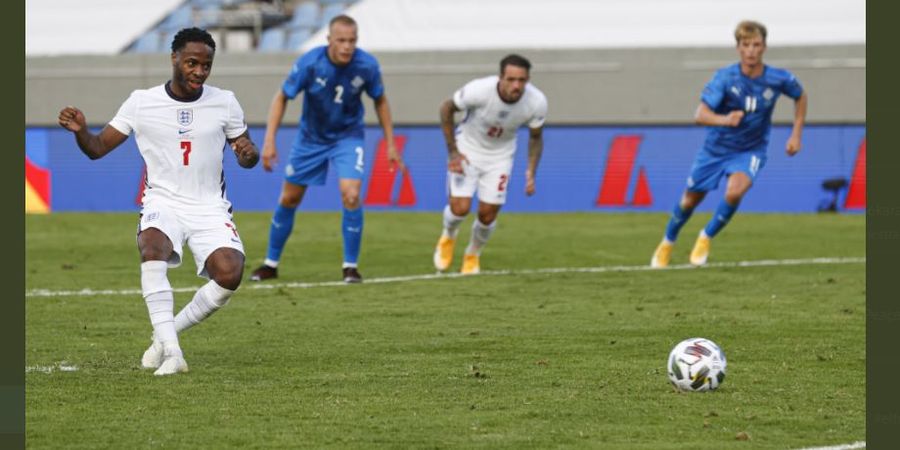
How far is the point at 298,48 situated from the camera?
99.8 ft

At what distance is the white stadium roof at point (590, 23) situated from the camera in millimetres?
29016

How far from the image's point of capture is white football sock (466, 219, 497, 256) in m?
13.9

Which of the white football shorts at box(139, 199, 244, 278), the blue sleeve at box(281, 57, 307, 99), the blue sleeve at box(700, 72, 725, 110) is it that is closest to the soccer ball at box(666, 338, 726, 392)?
the white football shorts at box(139, 199, 244, 278)

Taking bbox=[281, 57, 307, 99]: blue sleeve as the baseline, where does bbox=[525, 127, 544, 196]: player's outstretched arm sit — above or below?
below

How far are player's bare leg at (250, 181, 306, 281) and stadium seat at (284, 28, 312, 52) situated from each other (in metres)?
17.5

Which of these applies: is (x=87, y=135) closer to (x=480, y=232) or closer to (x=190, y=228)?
(x=190, y=228)

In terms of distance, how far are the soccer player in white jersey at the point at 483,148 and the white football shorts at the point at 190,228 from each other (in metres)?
5.36

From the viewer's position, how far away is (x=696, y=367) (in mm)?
7246

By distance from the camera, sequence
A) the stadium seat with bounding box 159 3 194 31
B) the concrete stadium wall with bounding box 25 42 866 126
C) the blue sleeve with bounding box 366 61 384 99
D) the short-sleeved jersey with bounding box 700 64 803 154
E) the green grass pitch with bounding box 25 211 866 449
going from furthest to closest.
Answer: the stadium seat with bounding box 159 3 194 31 → the concrete stadium wall with bounding box 25 42 866 126 → the short-sleeved jersey with bounding box 700 64 803 154 → the blue sleeve with bounding box 366 61 384 99 → the green grass pitch with bounding box 25 211 866 449

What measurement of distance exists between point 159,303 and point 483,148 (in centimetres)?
644

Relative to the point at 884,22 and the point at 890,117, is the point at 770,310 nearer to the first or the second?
the point at 890,117

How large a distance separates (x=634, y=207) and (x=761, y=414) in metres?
19.4

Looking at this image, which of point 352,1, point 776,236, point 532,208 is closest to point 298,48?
point 352,1

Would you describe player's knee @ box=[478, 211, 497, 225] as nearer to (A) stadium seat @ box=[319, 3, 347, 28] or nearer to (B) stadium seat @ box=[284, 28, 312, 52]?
(B) stadium seat @ box=[284, 28, 312, 52]
